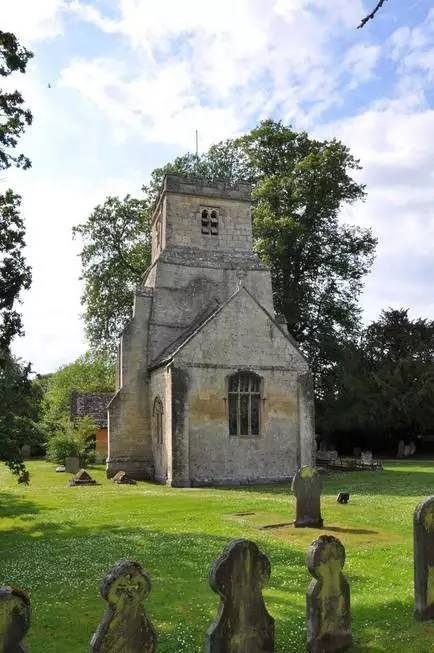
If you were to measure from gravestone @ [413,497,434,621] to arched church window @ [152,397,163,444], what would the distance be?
64.4 feet

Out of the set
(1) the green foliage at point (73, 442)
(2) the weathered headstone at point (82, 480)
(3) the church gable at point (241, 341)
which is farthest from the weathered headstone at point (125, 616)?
(1) the green foliage at point (73, 442)

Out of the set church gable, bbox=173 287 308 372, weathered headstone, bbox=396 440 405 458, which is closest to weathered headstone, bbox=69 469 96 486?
church gable, bbox=173 287 308 372

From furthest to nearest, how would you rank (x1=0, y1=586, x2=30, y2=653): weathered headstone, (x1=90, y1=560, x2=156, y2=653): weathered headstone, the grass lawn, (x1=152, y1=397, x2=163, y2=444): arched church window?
1. (x1=152, y1=397, x2=163, y2=444): arched church window
2. the grass lawn
3. (x1=90, y1=560, x2=156, y2=653): weathered headstone
4. (x1=0, y1=586, x2=30, y2=653): weathered headstone

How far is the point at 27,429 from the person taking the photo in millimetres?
14625

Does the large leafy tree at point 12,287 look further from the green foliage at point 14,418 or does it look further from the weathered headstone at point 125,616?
the weathered headstone at point 125,616

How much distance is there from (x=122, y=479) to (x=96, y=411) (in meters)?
17.2

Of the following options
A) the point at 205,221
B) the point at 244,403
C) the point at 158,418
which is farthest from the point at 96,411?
the point at 244,403

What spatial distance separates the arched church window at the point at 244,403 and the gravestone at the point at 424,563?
17.3 metres

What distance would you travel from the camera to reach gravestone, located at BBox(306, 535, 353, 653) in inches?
247

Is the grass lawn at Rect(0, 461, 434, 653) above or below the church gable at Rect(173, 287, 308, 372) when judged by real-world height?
below

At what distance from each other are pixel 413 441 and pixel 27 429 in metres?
34.7

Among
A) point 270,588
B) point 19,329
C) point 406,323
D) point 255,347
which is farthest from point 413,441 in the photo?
point 270,588

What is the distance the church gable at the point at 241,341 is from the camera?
24.2 meters

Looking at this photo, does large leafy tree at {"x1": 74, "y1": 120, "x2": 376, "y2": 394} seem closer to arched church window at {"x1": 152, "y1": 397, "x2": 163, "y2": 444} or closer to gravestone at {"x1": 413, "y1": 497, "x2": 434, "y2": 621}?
arched church window at {"x1": 152, "y1": 397, "x2": 163, "y2": 444}
